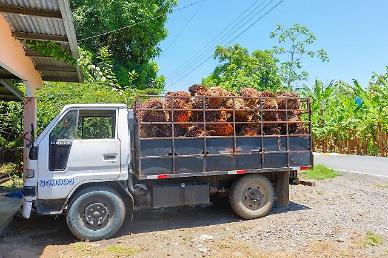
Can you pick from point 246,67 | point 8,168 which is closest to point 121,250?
point 8,168

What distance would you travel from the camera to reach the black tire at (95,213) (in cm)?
726

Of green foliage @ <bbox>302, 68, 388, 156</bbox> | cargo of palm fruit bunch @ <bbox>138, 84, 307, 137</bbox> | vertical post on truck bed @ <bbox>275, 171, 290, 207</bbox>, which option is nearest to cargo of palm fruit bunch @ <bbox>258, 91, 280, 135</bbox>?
cargo of palm fruit bunch @ <bbox>138, 84, 307, 137</bbox>

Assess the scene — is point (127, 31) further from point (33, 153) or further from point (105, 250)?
point (105, 250)

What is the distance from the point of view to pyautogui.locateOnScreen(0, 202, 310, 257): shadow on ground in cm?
723

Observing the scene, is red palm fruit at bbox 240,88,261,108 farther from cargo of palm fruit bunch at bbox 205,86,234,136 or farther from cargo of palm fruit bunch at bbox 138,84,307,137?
cargo of palm fruit bunch at bbox 205,86,234,136

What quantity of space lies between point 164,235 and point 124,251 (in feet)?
3.50

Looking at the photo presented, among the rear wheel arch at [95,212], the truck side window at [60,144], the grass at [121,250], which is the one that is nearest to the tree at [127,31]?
the truck side window at [60,144]

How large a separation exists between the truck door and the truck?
16 millimetres

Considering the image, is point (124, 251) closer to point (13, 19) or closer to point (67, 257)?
point (67, 257)

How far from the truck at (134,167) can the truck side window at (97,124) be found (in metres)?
0.02

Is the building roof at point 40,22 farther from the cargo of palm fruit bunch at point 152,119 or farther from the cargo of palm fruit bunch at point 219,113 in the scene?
the cargo of palm fruit bunch at point 219,113

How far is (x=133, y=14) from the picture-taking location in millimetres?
21250

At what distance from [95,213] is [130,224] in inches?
41.1

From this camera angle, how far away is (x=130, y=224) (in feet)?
27.1
